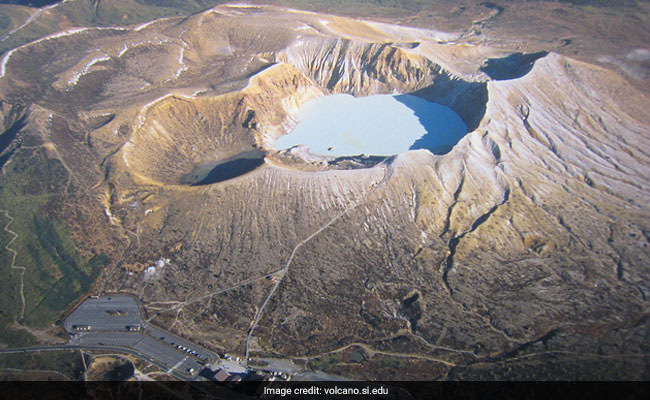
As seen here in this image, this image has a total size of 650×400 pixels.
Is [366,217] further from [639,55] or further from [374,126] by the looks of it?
[639,55]

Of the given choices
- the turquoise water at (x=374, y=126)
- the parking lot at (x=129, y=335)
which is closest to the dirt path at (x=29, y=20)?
the turquoise water at (x=374, y=126)

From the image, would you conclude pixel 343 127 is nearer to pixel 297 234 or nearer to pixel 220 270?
pixel 297 234

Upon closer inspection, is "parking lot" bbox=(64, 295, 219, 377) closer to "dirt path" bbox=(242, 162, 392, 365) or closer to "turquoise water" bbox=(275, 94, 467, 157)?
"dirt path" bbox=(242, 162, 392, 365)

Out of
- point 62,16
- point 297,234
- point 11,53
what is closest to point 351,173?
point 297,234

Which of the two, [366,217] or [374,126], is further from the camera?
[374,126]

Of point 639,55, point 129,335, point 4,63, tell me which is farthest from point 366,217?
point 639,55

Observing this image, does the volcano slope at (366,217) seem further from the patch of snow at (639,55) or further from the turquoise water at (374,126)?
the patch of snow at (639,55)
